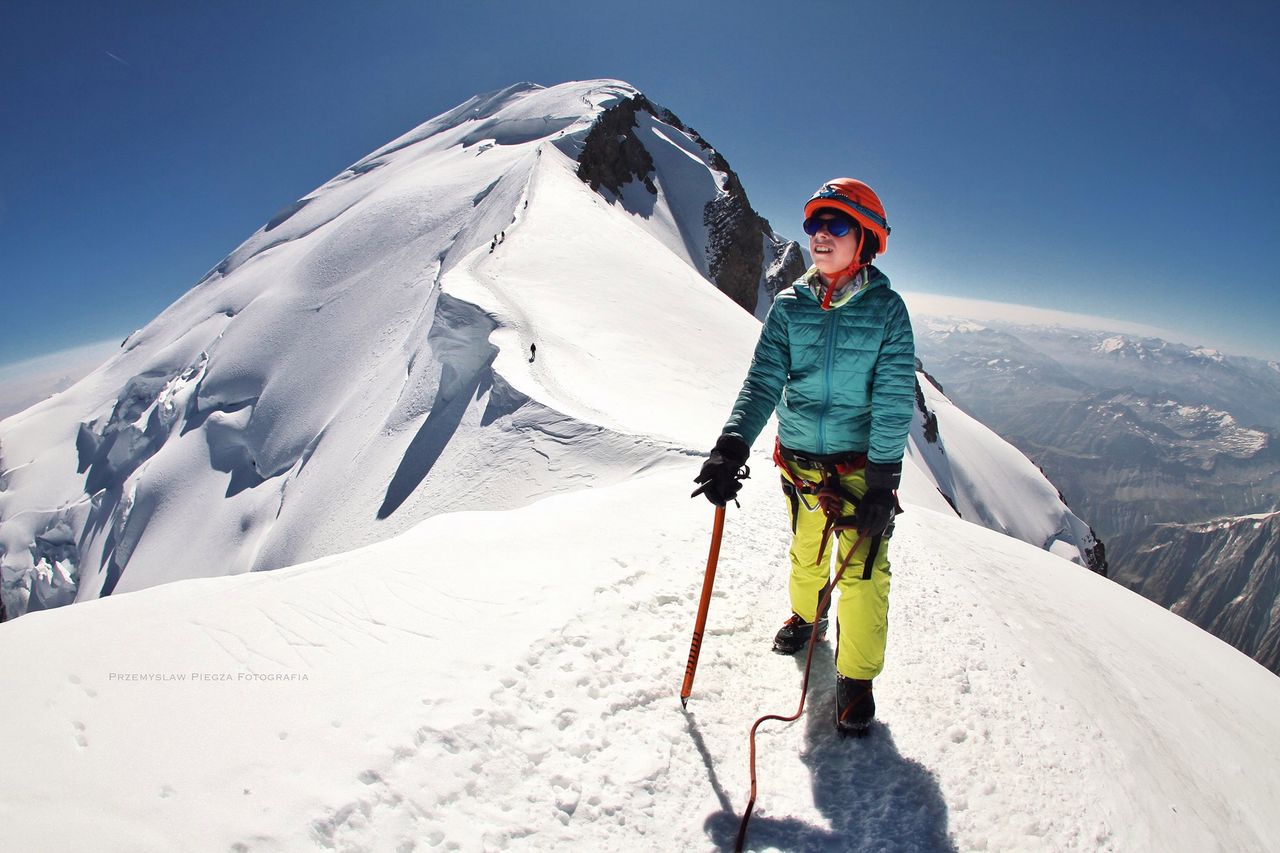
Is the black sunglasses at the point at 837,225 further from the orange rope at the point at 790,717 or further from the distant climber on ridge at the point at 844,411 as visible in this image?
the orange rope at the point at 790,717

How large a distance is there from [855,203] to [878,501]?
157cm

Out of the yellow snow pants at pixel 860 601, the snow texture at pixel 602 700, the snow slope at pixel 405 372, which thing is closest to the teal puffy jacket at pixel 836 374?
the yellow snow pants at pixel 860 601

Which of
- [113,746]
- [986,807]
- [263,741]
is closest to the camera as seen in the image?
[113,746]

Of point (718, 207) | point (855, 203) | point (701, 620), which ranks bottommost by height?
point (701, 620)

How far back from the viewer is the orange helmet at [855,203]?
9.75 feet

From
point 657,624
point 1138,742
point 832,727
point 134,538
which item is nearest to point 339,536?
point 657,624

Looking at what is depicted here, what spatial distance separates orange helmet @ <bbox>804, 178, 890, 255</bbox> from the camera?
297 centimetres

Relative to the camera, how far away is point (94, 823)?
1854 mm

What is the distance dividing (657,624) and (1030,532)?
64.3 m

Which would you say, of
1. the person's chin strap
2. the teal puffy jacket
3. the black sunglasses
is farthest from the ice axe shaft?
the black sunglasses

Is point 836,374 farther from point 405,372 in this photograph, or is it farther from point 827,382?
point 405,372

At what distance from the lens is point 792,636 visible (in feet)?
11.7

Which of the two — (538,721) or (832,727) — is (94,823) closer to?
(538,721)

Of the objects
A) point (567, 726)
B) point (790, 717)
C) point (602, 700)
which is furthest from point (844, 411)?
point (567, 726)
